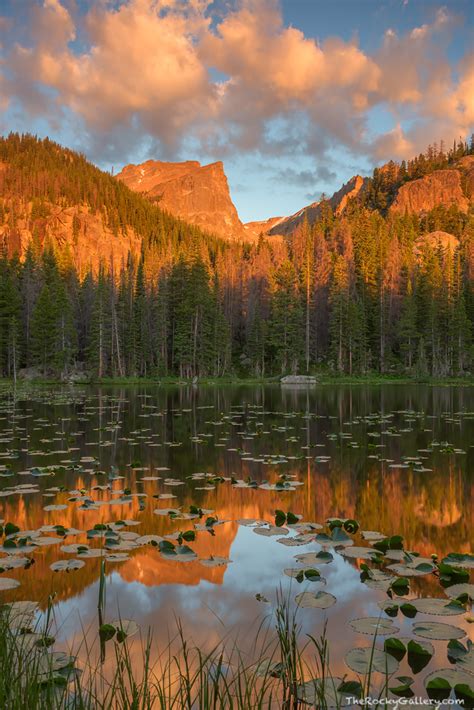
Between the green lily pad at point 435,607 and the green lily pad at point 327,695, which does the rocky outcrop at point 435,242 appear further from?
the green lily pad at point 327,695

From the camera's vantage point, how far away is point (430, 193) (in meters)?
128

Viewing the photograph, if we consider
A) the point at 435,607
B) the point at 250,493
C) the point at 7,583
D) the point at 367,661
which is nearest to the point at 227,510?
the point at 250,493

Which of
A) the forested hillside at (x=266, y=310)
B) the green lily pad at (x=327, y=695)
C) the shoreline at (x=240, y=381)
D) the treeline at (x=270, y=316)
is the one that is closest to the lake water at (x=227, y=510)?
the green lily pad at (x=327, y=695)

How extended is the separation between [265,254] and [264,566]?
88.8 metres

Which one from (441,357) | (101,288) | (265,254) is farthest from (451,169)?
(101,288)

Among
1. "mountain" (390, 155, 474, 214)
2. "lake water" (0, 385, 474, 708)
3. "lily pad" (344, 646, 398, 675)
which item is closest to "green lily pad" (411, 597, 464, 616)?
"lake water" (0, 385, 474, 708)

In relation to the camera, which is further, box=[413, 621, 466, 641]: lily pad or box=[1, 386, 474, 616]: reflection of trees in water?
box=[1, 386, 474, 616]: reflection of trees in water

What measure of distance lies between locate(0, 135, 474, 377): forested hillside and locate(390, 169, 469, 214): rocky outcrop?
3213cm

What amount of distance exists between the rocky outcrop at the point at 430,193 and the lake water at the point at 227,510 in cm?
12166

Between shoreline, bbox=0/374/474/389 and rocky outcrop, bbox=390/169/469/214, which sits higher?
rocky outcrop, bbox=390/169/469/214

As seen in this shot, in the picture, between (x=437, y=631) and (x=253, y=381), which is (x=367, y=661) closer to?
(x=437, y=631)

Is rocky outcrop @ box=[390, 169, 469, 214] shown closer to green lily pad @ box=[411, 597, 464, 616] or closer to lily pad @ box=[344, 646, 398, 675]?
green lily pad @ box=[411, 597, 464, 616]

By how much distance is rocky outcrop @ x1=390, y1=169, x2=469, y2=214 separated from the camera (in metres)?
126

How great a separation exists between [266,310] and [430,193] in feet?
234
